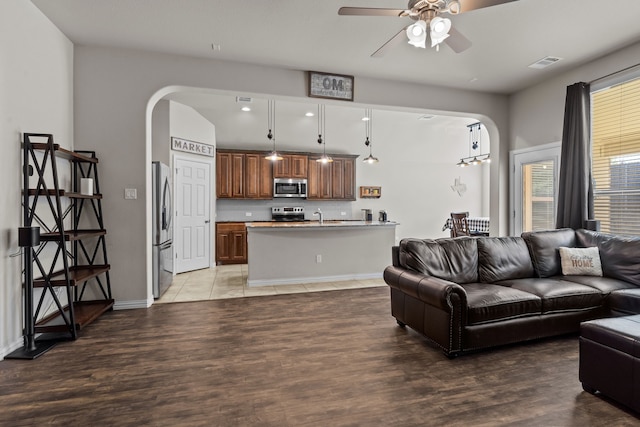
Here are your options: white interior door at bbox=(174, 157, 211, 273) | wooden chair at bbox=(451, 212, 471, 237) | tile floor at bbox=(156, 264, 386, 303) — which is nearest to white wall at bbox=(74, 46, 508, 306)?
tile floor at bbox=(156, 264, 386, 303)

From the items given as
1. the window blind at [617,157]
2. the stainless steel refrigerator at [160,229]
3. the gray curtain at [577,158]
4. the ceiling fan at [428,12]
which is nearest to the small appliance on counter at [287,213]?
the stainless steel refrigerator at [160,229]

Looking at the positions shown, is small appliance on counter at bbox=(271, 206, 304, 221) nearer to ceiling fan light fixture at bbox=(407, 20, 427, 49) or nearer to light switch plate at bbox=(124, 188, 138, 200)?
light switch plate at bbox=(124, 188, 138, 200)

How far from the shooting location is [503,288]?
298 centimetres

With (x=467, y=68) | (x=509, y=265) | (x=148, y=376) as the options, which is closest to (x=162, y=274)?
(x=148, y=376)

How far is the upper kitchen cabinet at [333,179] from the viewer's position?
789cm

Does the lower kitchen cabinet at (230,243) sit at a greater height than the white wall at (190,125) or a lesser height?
lesser

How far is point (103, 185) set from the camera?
12.5ft

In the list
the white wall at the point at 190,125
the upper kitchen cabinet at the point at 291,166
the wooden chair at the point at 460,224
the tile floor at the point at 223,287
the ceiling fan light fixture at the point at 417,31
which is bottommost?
the tile floor at the point at 223,287

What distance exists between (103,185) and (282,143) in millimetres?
4557

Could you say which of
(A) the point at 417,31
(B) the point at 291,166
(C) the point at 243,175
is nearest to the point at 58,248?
(A) the point at 417,31

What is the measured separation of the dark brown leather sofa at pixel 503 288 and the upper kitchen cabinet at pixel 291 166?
465 cm

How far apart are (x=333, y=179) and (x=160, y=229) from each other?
4.46 meters

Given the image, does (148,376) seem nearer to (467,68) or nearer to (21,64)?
(21,64)

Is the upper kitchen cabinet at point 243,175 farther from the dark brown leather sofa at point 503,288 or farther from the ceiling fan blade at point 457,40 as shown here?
the ceiling fan blade at point 457,40
